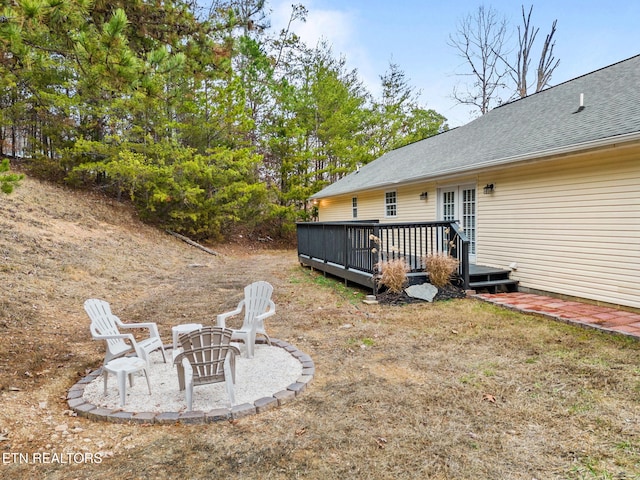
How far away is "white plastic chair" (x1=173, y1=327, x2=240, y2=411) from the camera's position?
3.12 metres

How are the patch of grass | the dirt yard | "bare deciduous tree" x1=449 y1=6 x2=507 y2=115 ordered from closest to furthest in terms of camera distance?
the dirt yard, the patch of grass, "bare deciduous tree" x1=449 y1=6 x2=507 y2=115

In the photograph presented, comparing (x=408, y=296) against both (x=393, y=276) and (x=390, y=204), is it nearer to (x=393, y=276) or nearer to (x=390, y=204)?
(x=393, y=276)

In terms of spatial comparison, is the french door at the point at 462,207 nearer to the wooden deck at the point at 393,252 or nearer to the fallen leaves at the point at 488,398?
the wooden deck at the point at 393,252

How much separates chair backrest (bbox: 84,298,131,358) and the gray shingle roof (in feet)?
22.1

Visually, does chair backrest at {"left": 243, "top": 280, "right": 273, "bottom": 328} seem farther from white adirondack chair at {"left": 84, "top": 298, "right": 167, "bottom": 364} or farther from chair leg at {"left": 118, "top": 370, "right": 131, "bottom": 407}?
chair leg at {"left": 118, "top": 370, "right": 131, "bottom": 407}

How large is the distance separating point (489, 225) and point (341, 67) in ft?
56.2

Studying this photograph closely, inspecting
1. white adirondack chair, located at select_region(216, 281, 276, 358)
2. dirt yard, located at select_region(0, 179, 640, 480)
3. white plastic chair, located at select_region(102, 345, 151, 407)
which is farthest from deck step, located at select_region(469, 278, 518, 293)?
white plastic chair, located at select_region(102, 345, 151, 407)

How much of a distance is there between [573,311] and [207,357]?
541 cm

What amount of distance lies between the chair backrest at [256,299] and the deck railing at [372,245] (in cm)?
282

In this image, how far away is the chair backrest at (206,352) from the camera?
3.13 metres

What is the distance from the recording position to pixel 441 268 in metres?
6.95

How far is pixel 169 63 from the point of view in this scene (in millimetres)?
4180

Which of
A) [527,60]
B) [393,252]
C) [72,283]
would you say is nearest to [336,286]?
[393,252]

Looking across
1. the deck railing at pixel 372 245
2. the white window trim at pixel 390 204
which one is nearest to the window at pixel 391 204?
the white window trim at pixel 390 204
